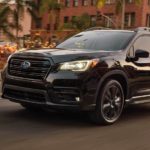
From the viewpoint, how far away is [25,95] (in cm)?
916

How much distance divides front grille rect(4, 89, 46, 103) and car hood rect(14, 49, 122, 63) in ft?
1.98

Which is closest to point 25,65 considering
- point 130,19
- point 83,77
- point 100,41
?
point 83,77

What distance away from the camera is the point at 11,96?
30.9 ft

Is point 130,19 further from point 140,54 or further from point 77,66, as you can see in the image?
point 77,66

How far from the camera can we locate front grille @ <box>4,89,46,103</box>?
8.95m

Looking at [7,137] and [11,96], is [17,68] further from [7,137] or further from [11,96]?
[7,137]

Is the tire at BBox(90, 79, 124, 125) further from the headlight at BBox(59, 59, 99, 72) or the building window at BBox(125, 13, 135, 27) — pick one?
the building window at BBox(125, 13, 135, 27)

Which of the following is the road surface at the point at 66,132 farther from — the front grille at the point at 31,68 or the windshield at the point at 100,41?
the windshield at the point at 100,41

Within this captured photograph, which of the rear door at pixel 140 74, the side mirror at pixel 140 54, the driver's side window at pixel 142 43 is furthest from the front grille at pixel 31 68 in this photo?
the driver's side window at pixel 142 43

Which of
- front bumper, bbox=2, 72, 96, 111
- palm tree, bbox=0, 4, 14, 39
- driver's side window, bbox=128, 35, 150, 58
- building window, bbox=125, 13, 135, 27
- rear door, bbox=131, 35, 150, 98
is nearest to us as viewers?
front bumper, bbox=2, 72, 96, 111

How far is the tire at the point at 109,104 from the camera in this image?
9.06 metres

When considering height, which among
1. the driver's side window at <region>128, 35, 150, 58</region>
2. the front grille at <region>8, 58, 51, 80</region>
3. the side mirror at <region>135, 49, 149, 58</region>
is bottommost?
the front grille at <region>8, 58, 51, 80</region>

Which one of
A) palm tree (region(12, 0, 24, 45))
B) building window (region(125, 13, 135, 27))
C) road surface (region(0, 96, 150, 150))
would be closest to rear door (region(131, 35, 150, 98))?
road surface (region(0, 96, 150, 150))

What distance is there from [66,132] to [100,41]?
2330 millimetres
